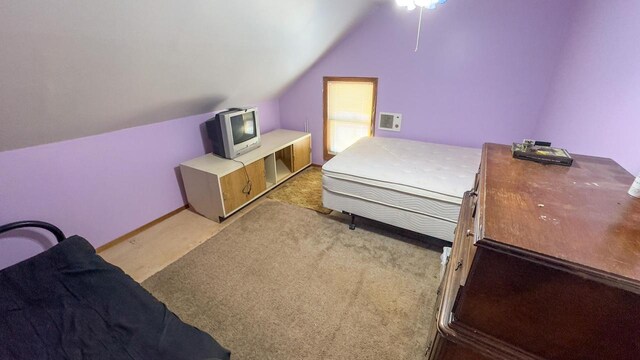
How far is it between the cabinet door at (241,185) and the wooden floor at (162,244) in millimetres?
157

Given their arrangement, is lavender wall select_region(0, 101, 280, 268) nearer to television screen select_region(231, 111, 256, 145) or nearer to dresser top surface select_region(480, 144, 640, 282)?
television screen select_region(231, 111, 256, 145)

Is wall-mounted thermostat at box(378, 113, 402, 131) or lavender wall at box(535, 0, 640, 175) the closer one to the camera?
lavender wall at box(535, 0, 640, 175)

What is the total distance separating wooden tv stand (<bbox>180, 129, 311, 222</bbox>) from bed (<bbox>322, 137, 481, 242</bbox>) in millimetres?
895

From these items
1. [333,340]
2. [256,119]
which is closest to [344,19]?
[256,119]

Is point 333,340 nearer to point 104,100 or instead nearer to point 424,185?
point 424,185

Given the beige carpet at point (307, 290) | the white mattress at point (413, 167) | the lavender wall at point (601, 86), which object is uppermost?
the lavender wall at point (601, 86)

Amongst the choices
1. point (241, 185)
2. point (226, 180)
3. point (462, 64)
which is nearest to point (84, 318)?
point (226, 180)

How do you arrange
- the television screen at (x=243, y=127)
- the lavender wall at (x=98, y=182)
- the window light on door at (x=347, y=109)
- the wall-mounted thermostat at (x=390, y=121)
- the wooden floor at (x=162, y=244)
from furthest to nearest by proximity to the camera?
the window light on door at (x=347, y=109), the wall-mounted thermostat at (x=390, y=121), the television screen at (x=243, y=127), the wooden floor at (x=162, y=244), the lavender wall at (x=98, y=182)

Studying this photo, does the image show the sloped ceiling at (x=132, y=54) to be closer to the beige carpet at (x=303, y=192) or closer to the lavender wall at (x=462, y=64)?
the lavender wall at (x=462, y=64)

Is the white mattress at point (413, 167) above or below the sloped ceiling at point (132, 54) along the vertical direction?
below

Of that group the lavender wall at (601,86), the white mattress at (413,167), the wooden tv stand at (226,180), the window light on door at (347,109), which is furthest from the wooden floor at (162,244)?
the lavender wall at (601,86)

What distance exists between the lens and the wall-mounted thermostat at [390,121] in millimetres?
3217

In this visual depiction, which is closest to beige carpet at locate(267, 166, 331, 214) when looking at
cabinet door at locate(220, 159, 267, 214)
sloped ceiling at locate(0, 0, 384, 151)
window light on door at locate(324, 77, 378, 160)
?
cabinet door at locate(220, 159, 267, 214)

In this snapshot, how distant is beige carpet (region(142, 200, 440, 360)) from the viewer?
1552 mm
